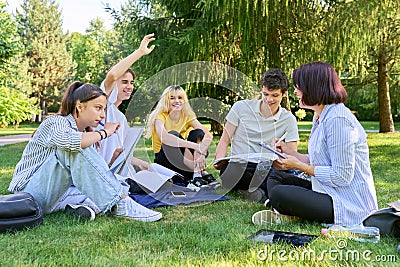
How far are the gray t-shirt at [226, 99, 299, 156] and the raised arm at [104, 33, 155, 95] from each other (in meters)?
0.81

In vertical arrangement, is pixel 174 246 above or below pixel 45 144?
below

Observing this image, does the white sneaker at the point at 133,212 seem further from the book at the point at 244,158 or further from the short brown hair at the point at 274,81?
the short brown hair at the point at 274,81

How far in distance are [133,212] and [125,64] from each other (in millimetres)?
1042

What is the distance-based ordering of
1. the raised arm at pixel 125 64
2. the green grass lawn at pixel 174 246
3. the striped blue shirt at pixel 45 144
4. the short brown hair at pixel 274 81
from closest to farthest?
Answer: the green grass lawn at pixel 174 246, the striped blue shirt at pixel 45 144, the raised arm at pixel 125 64, the short brown hair at pixel 274 81

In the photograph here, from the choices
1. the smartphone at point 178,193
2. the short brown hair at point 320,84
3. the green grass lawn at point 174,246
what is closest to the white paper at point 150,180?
the smartphone at point 178,193

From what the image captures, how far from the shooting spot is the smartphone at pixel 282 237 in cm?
201

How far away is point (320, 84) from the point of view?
2281 millimetres

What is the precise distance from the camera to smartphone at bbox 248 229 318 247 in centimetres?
201

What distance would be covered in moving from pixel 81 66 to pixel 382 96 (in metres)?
25.9

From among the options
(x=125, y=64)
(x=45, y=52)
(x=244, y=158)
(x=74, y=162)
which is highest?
(x=45, y=52)

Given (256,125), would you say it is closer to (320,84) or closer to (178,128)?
(178,128)

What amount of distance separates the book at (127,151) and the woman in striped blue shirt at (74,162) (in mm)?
222

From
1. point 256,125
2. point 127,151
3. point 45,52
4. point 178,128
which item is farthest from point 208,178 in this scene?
point 45,52

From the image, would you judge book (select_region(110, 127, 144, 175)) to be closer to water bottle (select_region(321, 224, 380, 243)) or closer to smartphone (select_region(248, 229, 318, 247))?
smartphone (select_region(248, 229, 318, 247))
